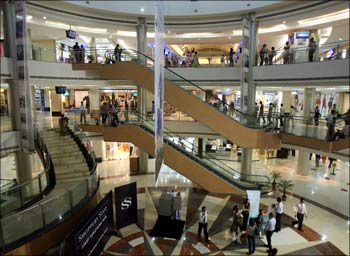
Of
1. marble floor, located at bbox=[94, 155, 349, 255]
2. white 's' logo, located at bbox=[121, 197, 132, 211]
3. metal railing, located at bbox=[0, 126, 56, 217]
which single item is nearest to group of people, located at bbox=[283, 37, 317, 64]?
marble floor, located at bbox=[94, 155, 349, 255]

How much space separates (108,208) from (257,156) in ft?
50.4

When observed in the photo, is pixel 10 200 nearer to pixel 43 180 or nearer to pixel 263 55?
pixel 43 180

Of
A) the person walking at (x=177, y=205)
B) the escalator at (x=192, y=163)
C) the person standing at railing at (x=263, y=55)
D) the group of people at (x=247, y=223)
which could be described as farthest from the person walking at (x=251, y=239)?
the person standing at railing at (x=263, y=55)

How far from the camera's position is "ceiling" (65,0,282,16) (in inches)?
502

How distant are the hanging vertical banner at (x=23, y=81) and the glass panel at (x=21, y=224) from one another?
5905 mm

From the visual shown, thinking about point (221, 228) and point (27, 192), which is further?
point (221, 228)

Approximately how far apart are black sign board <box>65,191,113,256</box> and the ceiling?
944cm

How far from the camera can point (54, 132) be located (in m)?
12.5

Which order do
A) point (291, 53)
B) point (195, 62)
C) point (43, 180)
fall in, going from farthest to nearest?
point (195, 62) < point (291, 53) < point (43, 180)

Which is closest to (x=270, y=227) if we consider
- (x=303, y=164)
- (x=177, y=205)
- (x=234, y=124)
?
(x=177, y=205)

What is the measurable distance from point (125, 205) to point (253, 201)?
15.5 ft

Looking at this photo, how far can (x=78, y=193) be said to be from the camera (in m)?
7.62

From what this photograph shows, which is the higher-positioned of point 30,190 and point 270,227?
point 30,190

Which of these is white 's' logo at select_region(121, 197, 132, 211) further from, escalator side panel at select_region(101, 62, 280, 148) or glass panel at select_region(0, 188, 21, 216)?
escalator side panel at select_region(101, 62, 280, 148)
